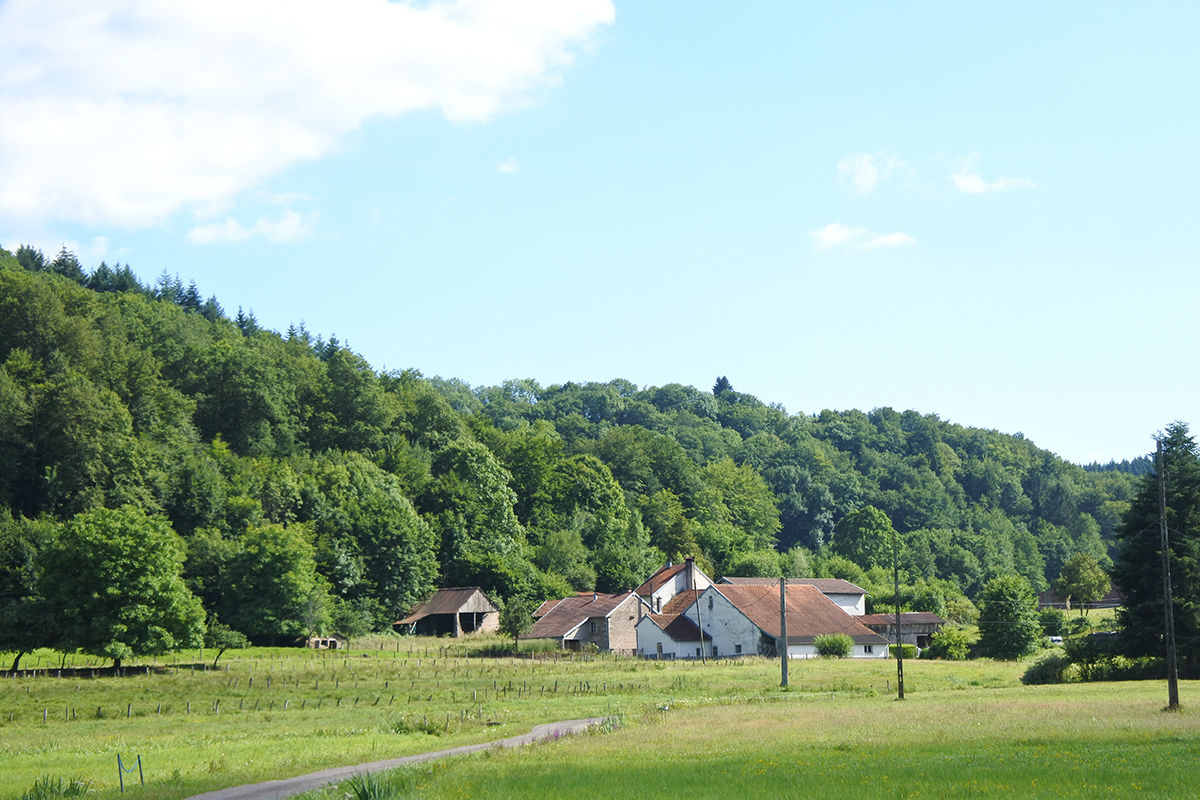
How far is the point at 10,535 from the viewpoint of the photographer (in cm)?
8062

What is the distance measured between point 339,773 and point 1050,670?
4605 centimetres

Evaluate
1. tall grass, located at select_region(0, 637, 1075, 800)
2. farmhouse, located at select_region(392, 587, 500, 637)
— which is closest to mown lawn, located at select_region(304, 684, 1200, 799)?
tall grass, located at select_region(0, 637, 1075, 800)

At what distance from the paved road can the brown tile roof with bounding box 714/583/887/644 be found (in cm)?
5158

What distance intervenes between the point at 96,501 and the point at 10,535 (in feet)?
26.7

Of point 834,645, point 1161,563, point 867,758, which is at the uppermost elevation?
point 1161,563

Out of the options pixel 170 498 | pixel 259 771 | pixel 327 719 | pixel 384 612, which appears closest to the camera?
pixel 259 771

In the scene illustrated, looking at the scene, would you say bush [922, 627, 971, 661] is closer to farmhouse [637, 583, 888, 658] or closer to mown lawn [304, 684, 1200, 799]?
farmhouse [637, 583, 888, 658]

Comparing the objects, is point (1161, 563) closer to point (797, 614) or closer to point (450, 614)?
point (797, 614)

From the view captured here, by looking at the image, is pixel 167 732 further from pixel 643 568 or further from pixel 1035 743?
pixel 643 568

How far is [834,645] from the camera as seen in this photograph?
87125 mm

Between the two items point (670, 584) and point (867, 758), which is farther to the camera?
point (670, 584)

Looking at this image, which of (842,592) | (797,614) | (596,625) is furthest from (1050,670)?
(842,592)

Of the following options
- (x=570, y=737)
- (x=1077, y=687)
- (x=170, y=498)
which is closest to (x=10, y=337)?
(x=170, y=498)

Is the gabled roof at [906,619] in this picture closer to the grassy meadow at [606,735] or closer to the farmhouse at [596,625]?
the farmhouse at [596,625]
